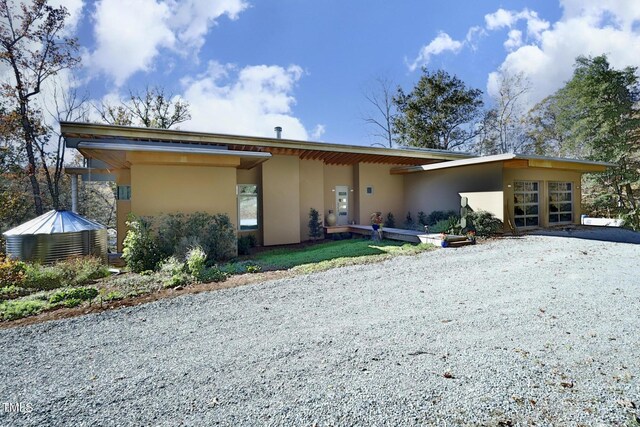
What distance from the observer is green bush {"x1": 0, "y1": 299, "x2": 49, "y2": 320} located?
14.5 ft

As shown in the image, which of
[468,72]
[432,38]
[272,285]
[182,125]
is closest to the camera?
[272,285]

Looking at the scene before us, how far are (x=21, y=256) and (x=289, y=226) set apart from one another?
7392 millimetres

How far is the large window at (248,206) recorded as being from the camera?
11.3 metres

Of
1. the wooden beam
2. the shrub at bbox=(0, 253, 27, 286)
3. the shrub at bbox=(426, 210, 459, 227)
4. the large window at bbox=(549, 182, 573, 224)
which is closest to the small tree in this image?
the shrub at bbox=(426, 210, 459, 227)

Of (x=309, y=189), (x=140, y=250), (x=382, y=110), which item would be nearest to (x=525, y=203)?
(x=309, y=189)

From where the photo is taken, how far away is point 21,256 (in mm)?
7293

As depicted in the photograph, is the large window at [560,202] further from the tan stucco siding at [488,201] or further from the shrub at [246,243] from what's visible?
the shrub at [246,243]

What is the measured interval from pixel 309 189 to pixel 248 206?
2683mm

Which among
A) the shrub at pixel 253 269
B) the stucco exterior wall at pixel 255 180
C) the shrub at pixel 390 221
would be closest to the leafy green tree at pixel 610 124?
the shrub at pixel 390 221

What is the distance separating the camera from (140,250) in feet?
23.9

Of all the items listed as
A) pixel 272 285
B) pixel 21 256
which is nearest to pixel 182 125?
pixel 21 256

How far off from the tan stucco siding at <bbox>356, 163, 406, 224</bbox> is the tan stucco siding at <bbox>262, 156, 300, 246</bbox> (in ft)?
11.3

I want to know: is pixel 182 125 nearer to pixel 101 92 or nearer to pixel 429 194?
pixel 101 92

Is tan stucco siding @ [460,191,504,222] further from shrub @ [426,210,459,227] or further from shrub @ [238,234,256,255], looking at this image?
shrub @ [238,234,256,255]
